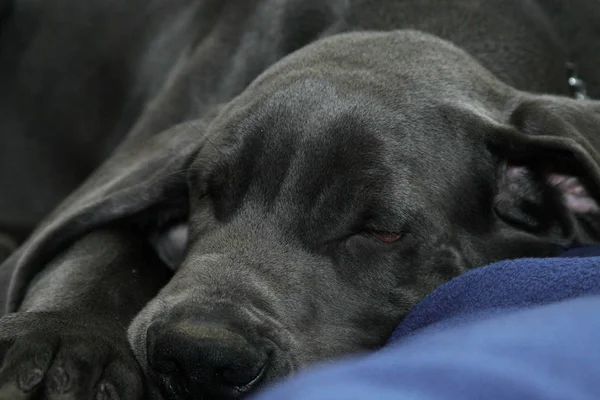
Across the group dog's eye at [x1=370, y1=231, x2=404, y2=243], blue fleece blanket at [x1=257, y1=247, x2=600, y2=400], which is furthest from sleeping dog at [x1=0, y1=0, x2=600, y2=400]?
blue fleece blanket at [x1=257, y1=247, x2=600, y2=400]

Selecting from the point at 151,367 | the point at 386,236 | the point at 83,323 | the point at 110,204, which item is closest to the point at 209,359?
the point at 151,367

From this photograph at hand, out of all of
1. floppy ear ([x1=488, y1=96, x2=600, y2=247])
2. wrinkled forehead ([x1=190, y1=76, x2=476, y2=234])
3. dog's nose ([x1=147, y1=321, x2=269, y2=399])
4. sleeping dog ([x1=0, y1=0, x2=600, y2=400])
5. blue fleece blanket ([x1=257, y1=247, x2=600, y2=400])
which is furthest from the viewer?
floppy ear ([x1=488, y1=96, x2=600, y2=247])

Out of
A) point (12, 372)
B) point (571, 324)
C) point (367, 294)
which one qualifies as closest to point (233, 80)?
point (367, 294)

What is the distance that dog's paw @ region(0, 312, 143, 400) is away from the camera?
5.25ft

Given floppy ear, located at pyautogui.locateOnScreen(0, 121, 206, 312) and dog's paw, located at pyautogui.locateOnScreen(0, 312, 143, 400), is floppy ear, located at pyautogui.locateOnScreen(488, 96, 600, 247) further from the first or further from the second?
dog's paw, located at pyautogui.locateOnScreen(0, 312, 143, 400)

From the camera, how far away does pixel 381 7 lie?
2824mm

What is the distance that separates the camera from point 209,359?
1.55 meters

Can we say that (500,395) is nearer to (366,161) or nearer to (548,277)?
(548,277)

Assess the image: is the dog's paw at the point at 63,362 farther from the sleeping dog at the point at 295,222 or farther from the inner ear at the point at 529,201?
the inner ear at the point at 529,201

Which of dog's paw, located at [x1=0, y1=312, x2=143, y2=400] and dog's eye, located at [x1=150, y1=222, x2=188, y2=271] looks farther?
dog's eye, located at [x1=150, y1=222, x2=188, y2=271]

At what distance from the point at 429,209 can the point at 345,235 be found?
0.17 meters

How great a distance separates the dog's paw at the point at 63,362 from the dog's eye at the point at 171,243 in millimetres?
553

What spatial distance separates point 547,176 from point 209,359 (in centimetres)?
92

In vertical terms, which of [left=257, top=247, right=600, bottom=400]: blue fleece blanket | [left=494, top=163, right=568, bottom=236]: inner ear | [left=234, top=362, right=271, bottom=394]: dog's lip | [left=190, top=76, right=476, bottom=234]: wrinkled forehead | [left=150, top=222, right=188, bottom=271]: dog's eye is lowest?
[left=150, top=222, right=188, bottom=271]: dog's eye
